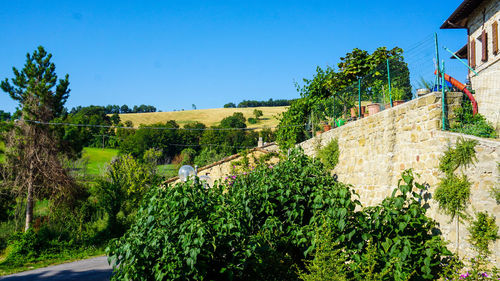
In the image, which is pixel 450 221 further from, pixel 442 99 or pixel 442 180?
pixel 442 99

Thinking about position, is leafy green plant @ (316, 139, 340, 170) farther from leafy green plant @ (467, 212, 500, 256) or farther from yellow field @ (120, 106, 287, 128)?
yellow field @ (120, 106, 287, 128)

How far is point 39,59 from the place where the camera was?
60.9ft

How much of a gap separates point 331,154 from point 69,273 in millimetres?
10122

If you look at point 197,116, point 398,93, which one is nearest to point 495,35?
point 398,93

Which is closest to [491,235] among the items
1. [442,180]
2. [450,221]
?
[450,221]

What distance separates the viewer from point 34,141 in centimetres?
1786

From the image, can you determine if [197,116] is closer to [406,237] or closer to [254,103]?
[254,103]

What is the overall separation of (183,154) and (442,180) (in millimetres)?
45432

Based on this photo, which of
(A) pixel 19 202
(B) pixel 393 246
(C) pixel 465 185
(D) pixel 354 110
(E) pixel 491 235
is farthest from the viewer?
(A) pixel 19 202

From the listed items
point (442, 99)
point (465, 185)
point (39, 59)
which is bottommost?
point (465, 185)

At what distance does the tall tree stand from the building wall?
18068 millimetres

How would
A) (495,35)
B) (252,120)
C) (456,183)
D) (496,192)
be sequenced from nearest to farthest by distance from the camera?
1. (496,192)
2. (456,183)
3. (495,35)
4. (252,120)

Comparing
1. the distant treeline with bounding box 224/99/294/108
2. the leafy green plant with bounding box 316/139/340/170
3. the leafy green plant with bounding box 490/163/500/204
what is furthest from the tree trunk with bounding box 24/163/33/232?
the distant treeline with bounding box 224/99/294/108

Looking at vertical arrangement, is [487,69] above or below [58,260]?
above
